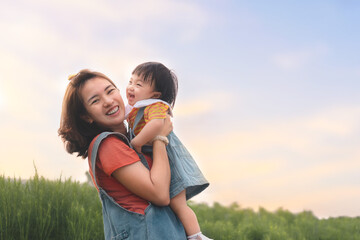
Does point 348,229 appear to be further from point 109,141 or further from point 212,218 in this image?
point 109,141

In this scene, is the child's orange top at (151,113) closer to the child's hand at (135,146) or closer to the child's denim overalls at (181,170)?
the child's denim overalls at (181,170)


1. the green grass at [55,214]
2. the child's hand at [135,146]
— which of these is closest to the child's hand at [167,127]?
the child's hand at [135,146]

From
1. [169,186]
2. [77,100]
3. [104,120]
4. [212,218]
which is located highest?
[77,100]

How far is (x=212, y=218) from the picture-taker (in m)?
6.51

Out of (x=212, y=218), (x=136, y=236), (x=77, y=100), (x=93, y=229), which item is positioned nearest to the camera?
(x=136, y=236)

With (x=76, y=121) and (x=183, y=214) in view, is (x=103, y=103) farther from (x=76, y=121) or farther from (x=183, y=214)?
(x=183, y=214)

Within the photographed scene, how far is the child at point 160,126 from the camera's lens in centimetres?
253

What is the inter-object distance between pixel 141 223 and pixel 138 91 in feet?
3.07

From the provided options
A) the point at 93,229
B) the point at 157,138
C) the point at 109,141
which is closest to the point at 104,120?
the point at 109,141

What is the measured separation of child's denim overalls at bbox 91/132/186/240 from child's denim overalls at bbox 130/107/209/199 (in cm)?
16

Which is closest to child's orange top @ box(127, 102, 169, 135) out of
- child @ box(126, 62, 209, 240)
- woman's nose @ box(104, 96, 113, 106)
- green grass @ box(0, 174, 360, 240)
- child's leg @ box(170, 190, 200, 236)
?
child @ box(126, 62, 209, 240)

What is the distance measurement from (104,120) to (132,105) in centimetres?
29

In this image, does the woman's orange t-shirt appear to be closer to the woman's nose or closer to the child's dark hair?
the woman's nose

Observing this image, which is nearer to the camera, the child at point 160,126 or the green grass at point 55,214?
the child at point 160,126
